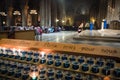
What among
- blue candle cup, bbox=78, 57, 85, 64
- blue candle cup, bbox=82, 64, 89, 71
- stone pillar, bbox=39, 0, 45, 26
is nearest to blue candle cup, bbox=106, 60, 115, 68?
blue candle cup, bbox=82, 64, 89, 71

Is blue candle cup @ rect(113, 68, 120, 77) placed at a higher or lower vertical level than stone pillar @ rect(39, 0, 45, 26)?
lower

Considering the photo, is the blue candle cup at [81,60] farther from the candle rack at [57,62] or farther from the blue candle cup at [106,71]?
the blue candle cup at [106,71]

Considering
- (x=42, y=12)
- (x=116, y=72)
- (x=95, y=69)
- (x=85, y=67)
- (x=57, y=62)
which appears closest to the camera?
(x=116, y=72)

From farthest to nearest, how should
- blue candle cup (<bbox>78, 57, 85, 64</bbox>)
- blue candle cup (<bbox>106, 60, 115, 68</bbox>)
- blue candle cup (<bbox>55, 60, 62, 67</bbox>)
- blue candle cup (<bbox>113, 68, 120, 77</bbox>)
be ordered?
blue candle cup (<bbox>55, 60, 62, 67</bbox>)
blue candle cup (<bbox>78, 57, 85, 64</bbox>)
blue candle cup (<bbox>106, 60, 115, 68</bbox>)
blue candle cup (<bbox>113, 68, 120, 77</bbox>)

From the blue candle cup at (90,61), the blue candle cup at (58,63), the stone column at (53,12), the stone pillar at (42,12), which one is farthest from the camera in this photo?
the stone column at (53,12)

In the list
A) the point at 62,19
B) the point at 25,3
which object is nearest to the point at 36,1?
the point at 25,3

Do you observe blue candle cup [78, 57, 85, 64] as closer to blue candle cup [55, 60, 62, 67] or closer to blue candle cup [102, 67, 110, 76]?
blue candle cup [55, 60, 62, 67]

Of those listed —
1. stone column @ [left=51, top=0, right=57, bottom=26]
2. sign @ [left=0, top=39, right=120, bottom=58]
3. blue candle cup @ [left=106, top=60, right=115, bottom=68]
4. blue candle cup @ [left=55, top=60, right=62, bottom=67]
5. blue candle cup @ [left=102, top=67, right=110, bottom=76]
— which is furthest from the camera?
stone column @ [left=51, top=0, right=57, bottom=26]

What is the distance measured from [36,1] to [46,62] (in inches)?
1095

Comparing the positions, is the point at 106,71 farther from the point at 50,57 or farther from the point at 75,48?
the point at 50,57

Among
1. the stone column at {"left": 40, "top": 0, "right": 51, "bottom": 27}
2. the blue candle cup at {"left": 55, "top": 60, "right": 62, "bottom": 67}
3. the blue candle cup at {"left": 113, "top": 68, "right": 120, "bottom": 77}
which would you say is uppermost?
the stone column at {"left": 40, "top": 0, "right": 51, "bottom": 27}

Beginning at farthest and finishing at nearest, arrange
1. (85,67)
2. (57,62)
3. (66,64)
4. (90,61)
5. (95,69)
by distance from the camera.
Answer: (57,62) < (66,64) < (90,61) < (85,67) < (95,69)

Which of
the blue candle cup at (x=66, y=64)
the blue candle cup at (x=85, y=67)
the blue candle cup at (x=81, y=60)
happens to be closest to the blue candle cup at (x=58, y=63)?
the blue candle cup at (x=66, y=64)

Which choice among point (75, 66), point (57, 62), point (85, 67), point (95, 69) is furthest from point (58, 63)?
point (95, 69)
